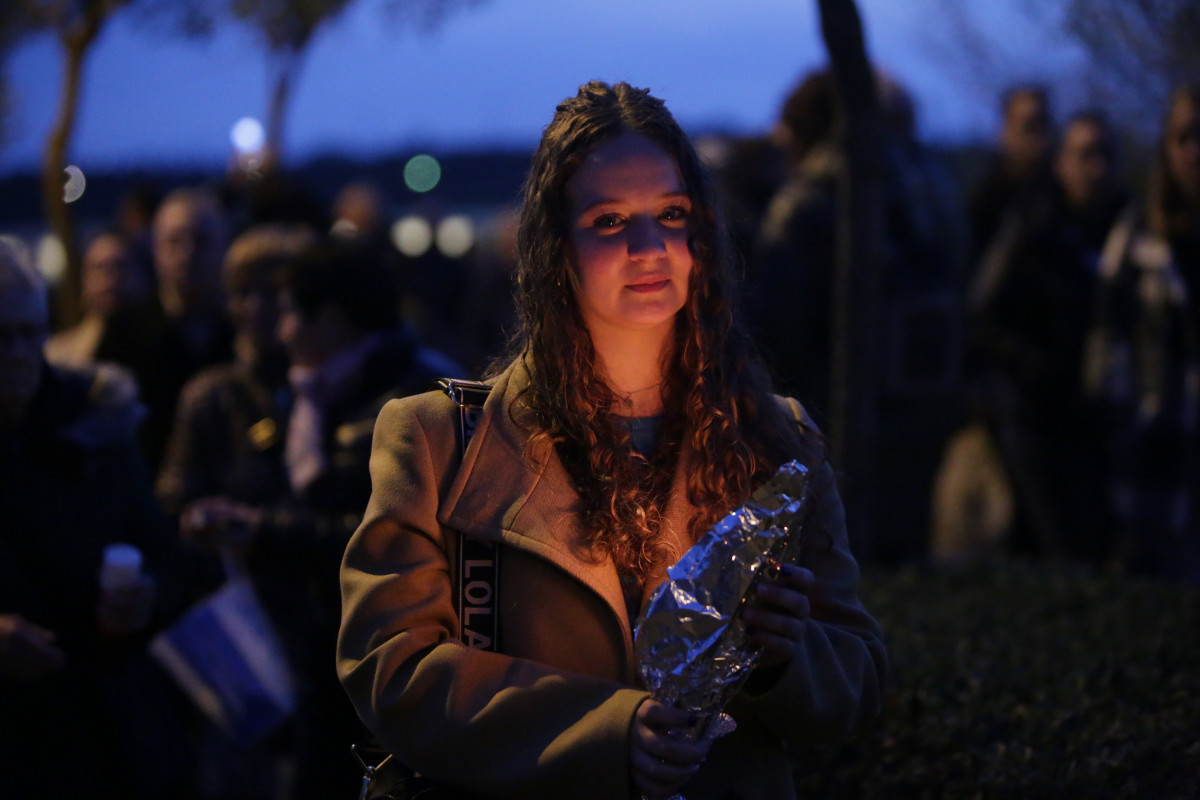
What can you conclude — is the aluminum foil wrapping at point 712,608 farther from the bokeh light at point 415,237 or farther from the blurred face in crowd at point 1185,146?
the bokeh light at point 415,237

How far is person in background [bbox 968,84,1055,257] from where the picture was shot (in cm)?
658

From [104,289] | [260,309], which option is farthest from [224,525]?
[104,289]

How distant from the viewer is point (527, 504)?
88.4 inches

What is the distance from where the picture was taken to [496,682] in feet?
7.10

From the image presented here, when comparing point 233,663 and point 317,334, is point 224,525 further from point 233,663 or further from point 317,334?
point 317,334

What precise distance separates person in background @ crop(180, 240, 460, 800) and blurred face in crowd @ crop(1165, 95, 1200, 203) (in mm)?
3109

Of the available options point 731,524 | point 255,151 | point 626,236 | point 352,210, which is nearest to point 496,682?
point 731,524

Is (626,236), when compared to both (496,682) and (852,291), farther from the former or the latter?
(852,291)

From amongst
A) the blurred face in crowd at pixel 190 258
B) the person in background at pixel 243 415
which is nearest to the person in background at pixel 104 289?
the blurred face in crowd at pixel 190 258

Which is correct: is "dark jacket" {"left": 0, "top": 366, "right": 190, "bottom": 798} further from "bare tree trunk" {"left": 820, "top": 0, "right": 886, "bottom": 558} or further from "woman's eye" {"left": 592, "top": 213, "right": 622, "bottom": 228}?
"bare tree trunk" {"left": 820, "top": 0, "right": 886, "bottom": 558}

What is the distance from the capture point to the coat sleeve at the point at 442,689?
2121 mm

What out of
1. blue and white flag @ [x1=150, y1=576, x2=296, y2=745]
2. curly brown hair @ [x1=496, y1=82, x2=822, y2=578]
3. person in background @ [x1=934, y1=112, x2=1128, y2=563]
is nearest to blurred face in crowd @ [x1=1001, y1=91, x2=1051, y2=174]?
person in background @ [x1=934, y1=112, x2=1128, y2=563]

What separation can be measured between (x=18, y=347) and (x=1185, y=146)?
438cm

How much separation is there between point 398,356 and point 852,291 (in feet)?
5.12
